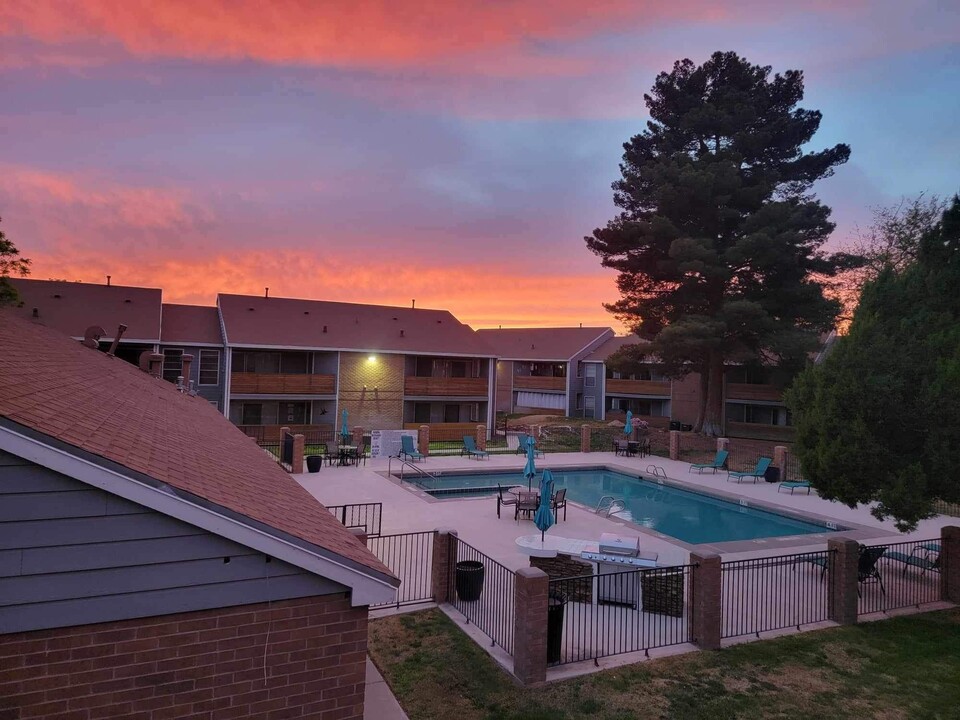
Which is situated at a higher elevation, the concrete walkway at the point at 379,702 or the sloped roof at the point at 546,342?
the sloped roof at the point at 546,342

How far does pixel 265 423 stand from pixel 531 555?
2556cm

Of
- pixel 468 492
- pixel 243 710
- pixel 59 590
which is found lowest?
pixel 468 492

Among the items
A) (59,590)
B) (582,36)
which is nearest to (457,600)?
(59,590)

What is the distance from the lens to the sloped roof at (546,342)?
53066 millimetres

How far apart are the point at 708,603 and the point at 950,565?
6.30 metres

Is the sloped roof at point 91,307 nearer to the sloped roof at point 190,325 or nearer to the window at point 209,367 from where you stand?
the sloped roof at point 190,325

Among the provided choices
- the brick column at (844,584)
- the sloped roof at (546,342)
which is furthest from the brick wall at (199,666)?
the sloped roof at (546,342)

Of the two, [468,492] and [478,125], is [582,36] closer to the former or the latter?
[478,125]

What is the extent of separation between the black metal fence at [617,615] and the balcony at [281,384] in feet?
83.6

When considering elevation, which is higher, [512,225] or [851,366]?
[512,225]

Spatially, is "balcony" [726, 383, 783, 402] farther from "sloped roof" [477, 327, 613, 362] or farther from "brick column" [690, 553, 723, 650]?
"brick column" [690, 553, 723, 650]

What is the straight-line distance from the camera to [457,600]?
10.1 metres

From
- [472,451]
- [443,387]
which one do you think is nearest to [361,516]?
[472,451]

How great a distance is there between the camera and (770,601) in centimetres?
1071
